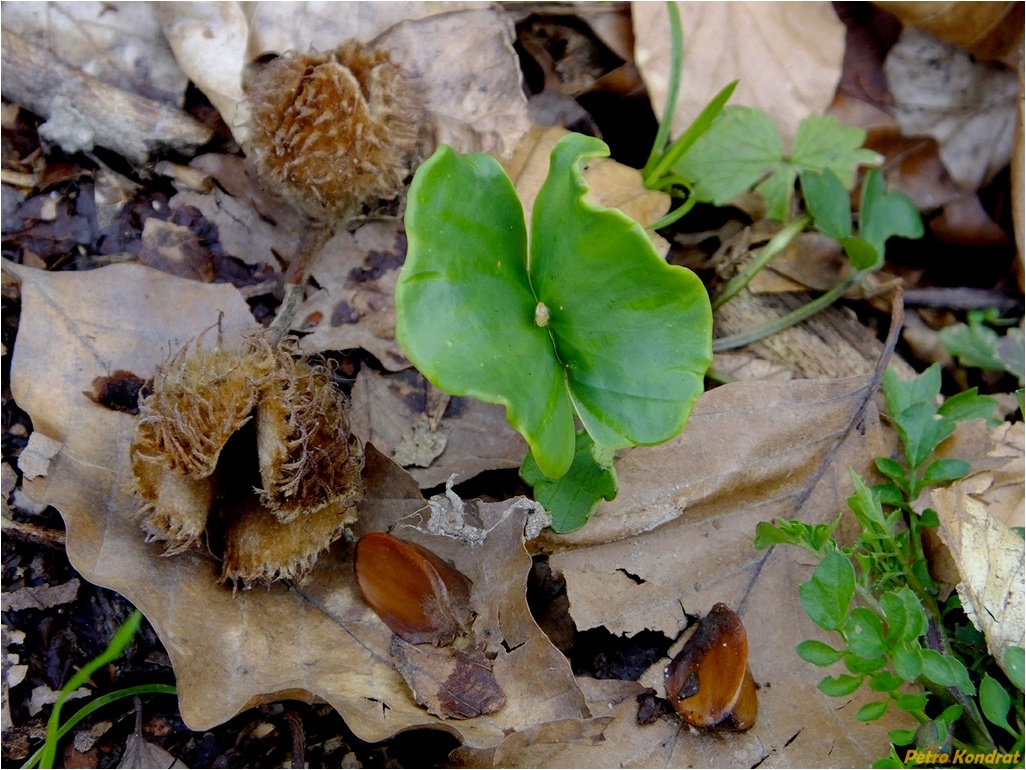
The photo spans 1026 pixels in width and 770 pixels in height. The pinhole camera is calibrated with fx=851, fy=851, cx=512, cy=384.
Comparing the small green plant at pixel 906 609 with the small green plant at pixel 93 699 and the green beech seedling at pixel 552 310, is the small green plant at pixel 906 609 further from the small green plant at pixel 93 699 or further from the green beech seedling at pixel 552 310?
the small green plant at pixel 93 699

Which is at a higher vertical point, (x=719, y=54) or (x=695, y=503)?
(x=719, y=54)

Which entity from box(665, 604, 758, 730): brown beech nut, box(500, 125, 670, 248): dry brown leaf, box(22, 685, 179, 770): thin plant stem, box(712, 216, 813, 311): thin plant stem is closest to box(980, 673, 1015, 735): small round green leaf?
box(665, 604, 758, 730): brown beech nut

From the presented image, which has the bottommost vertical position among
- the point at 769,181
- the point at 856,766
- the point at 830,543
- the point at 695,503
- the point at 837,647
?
the point at 856,766

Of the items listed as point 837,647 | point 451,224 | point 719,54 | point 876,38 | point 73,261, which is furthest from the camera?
point 876,38

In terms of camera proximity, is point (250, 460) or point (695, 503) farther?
point (695, 503)

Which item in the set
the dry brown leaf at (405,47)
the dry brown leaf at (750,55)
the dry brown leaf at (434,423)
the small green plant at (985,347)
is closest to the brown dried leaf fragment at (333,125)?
the dry brown leaf at (405,47)

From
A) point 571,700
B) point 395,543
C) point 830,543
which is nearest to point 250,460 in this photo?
point 395,543

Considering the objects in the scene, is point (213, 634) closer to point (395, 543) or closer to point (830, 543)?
point (395, 543)
